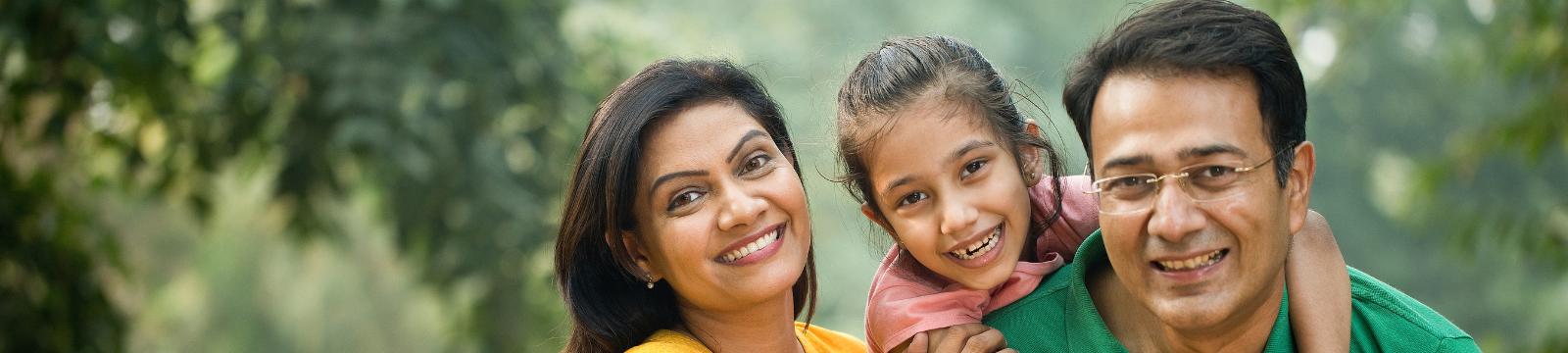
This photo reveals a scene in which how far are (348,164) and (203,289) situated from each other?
589 cm

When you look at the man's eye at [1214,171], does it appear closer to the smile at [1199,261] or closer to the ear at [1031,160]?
the smile at [1199,261]

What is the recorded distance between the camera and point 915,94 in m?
2.59

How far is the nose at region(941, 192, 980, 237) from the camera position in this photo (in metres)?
2.50

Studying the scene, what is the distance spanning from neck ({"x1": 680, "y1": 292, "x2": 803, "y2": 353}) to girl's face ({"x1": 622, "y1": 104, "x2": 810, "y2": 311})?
0.14 m

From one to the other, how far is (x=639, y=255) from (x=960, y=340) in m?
0.75

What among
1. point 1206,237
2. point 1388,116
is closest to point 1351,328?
point 1206,237

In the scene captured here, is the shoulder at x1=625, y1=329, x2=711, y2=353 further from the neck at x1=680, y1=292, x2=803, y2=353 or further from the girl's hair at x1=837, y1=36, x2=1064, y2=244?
the girl's hair at x1=837, y1=36, x2=1064, y2=244

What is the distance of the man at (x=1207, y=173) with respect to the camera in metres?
2.19

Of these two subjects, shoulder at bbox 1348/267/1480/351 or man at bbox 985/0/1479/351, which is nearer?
man at bbox 985/0/1479/351

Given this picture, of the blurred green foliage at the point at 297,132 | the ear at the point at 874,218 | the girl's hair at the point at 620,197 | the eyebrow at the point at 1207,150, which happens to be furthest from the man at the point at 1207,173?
the blurred green foliage at the point at 297,132

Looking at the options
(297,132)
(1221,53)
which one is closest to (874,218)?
(1221,53)

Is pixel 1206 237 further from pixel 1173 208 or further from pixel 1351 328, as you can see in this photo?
pixel 1351 328

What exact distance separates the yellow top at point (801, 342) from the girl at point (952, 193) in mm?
333

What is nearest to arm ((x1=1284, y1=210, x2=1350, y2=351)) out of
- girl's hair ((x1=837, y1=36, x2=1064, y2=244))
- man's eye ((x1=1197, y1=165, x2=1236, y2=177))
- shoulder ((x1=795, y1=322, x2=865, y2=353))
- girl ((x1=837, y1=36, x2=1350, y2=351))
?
girl ((x1=837, y1=36, x2=1350, y2=351))
